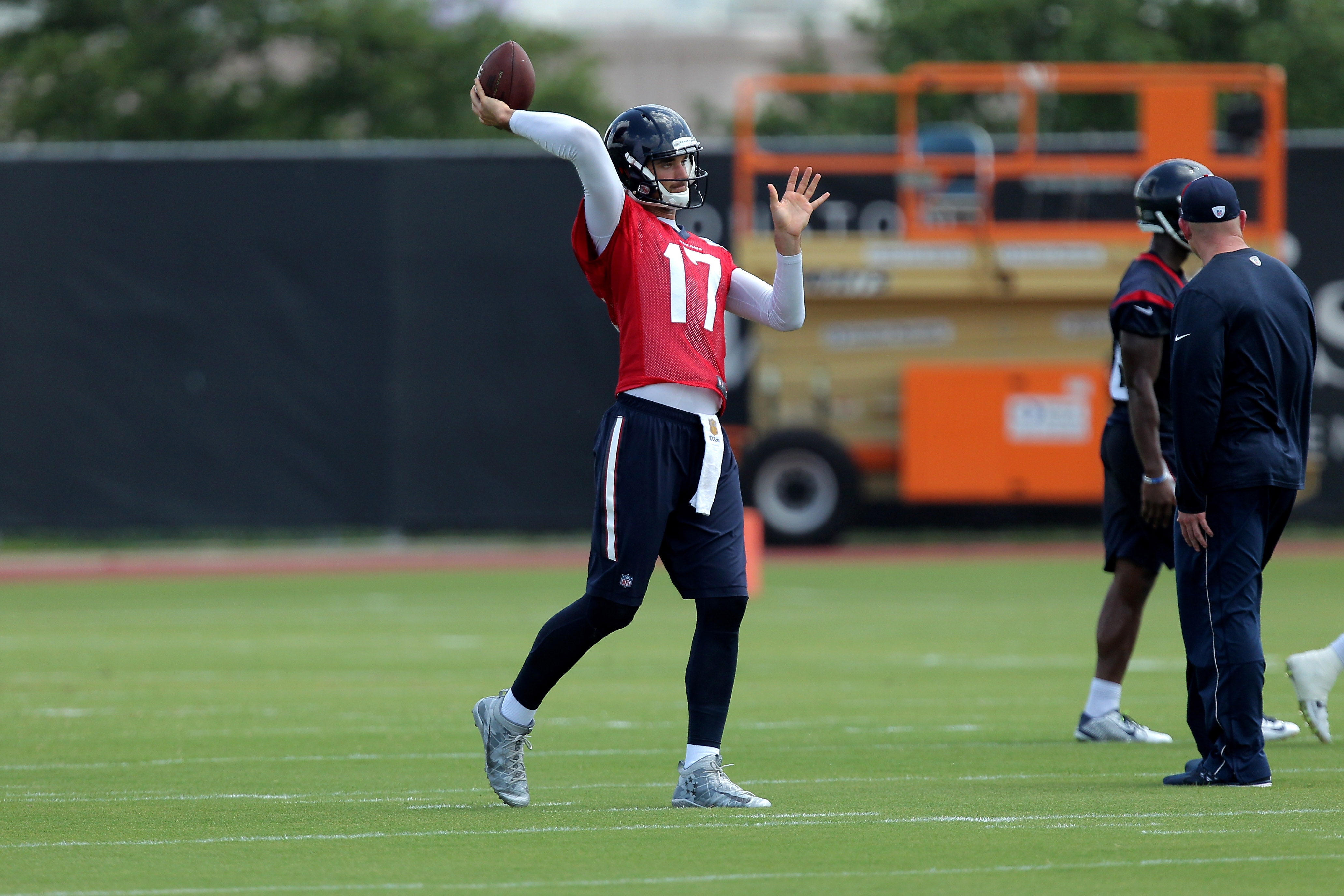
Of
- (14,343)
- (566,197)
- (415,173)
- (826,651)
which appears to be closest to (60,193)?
(14,343)

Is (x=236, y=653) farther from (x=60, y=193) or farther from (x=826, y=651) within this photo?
(x=60, y=193)

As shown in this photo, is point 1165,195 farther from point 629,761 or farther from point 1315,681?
point 629,761

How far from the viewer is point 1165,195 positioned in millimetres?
7547

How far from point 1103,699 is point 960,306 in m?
11.2

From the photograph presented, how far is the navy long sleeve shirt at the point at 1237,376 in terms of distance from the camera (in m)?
6.27

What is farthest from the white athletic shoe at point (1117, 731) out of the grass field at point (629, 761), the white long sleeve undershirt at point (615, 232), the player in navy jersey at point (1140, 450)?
the white long sleeve undershirt at point (615, 232)

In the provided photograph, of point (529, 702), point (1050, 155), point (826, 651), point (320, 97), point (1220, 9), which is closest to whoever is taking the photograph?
point (529, 702)

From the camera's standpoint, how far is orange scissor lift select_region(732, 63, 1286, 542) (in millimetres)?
18266

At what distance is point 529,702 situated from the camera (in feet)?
20.4

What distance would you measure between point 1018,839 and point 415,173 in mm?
15682

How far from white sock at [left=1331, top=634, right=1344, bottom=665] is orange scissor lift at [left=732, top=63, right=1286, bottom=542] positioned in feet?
36.0

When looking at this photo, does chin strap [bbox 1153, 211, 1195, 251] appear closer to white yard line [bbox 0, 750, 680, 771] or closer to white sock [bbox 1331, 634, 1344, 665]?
white sock [bbox 1331, 634, 1344, 665]

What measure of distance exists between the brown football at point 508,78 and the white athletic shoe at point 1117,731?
11.8 feet

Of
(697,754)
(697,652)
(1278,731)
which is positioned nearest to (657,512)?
(697,652)
